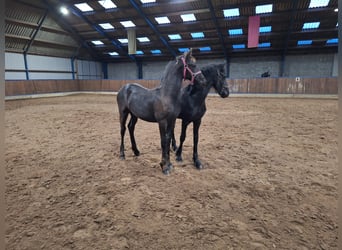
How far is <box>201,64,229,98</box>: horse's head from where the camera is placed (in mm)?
3105

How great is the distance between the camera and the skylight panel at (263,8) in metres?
12.3

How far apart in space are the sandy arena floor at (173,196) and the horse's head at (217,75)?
1.30 metres

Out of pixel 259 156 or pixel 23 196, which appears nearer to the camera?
pixel 23 196

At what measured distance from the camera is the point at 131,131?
381cm

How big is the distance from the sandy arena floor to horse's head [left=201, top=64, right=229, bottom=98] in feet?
4.27

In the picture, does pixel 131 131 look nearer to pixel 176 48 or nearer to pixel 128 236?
pixel 128 236

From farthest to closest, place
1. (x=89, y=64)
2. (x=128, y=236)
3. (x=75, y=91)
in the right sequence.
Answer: (x=89, y=64)
(x=75, y=91)
(x=128, y=236)

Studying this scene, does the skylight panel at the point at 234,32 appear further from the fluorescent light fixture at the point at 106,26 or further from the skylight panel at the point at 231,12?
the fluorescent light fixture at the point at 106,26

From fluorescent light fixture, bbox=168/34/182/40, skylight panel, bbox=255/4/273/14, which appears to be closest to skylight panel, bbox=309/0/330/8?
skylight panel, bbox=255/4/273/14

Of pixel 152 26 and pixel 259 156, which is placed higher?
pixel 152 26

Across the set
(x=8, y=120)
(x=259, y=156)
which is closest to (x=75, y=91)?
(x=8, y=120)

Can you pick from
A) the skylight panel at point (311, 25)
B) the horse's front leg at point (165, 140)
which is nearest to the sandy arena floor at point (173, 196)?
the horse's front leg at point (165, 140)

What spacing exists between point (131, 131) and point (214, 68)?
75.7 inches

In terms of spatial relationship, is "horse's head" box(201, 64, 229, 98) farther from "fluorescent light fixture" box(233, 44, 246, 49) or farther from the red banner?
"fluorescent light fixture" box(233, 44, 246, 49)
